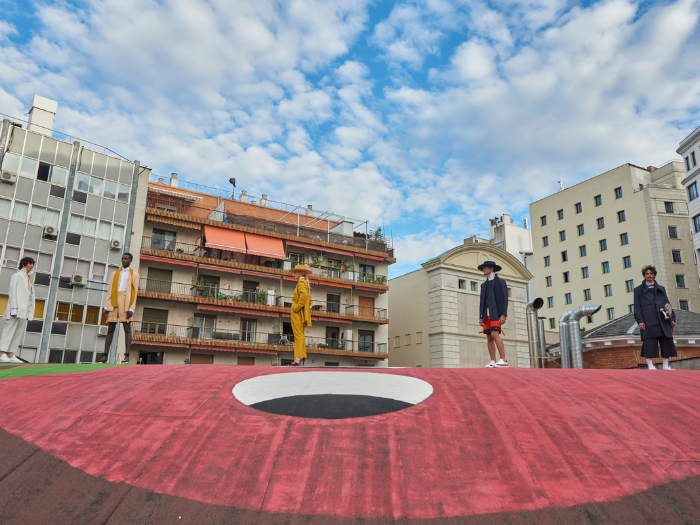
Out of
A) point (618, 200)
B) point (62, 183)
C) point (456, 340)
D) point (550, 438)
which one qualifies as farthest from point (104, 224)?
point (618, 200)

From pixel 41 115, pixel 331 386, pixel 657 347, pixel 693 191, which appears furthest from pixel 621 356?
pixel 41 115

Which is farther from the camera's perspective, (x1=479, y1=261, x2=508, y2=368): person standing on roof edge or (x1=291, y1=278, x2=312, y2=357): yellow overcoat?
(x1=291, y1=278, x2=312, y2=357): yellow overcoat

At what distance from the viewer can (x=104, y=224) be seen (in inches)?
1156

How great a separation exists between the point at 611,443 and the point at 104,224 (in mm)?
29085

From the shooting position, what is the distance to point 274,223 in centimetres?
3762

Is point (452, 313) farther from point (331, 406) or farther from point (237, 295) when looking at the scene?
point (331, 406)

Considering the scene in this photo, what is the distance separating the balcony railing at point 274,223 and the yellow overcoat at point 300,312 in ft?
82.4

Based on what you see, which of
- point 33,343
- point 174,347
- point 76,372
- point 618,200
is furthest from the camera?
point 618,200

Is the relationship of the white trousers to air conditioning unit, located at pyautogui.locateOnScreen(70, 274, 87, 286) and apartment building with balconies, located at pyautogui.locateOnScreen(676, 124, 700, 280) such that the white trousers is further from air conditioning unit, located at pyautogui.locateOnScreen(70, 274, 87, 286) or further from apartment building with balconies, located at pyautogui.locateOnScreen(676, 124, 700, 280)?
apartment building with balconies, located at pyautogui.locateOnScreen(676, 124, 700, 280)

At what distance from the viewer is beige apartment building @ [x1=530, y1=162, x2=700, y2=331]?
45844 millimetres

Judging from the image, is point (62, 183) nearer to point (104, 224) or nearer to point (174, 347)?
point (104, 224)

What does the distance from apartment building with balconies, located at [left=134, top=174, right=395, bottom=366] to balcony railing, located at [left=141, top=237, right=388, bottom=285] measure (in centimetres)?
6

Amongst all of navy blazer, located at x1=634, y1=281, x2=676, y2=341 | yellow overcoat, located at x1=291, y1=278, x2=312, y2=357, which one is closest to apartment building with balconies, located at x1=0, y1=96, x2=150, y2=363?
yellow overcoat, located at x1=291, y1=278, x2=312, y2=357

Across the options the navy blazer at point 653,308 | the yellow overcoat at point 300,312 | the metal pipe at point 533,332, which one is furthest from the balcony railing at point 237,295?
the navy blazer at point 653,308
